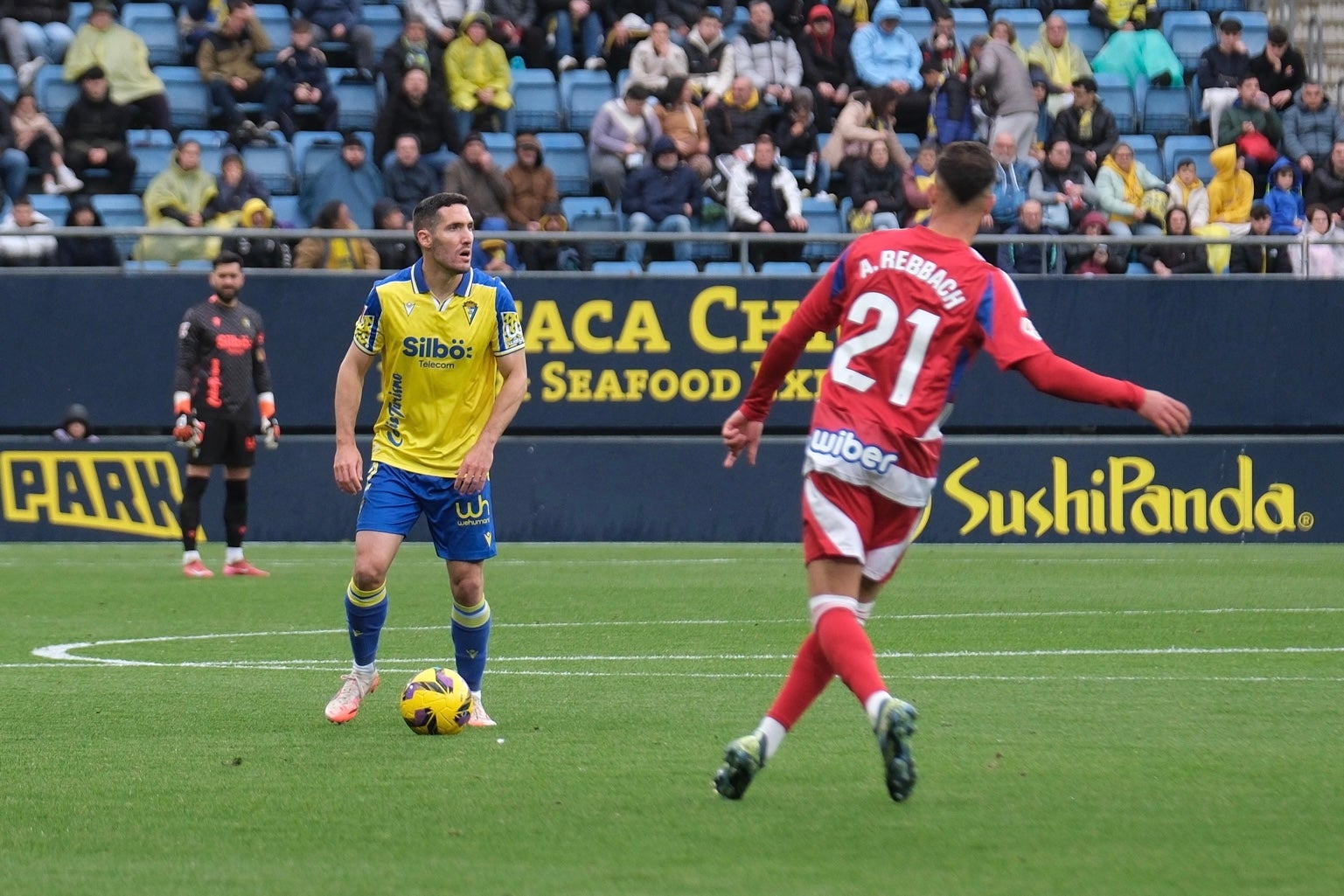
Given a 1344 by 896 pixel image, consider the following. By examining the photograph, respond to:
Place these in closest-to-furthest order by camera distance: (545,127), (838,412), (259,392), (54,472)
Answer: (838,412)
(259,392)
(54,472)
(545,127)

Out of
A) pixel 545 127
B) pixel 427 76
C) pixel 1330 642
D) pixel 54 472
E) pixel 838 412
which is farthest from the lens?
pixel 545 127

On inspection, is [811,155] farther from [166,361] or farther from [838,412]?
[838,412]

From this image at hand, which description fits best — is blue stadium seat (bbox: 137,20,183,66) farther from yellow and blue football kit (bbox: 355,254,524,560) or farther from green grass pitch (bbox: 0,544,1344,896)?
yellow and blue football kit (bbox: 355,254,524,560)

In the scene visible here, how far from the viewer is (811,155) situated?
21.0 metres

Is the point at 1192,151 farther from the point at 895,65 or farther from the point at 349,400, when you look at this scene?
the point at 349,400

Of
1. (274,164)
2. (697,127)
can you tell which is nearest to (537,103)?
(697,127)

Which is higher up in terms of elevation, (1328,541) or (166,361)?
(166,361)

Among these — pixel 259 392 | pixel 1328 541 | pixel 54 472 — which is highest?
pixel 259 392

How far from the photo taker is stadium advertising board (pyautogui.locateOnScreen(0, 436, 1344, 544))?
63.3 ft

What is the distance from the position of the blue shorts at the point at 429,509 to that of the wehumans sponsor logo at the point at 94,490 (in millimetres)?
11275

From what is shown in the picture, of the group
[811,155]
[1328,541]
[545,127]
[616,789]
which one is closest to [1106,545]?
[1328,541]

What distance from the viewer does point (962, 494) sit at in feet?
63.6

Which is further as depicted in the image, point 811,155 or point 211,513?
point 811,155

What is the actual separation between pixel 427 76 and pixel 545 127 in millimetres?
1783
